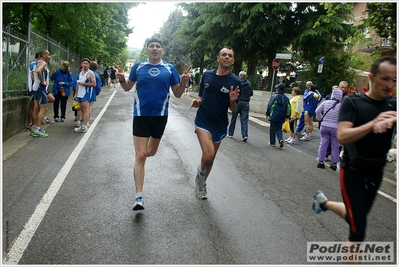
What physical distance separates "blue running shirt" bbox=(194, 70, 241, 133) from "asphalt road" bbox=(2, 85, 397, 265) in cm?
105

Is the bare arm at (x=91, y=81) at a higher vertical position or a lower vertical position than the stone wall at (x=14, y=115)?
higher

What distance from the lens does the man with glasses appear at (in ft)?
9.68

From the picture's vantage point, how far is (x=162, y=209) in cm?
460

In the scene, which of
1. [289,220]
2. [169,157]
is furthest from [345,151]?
[169,157]

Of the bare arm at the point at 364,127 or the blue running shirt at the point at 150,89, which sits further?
the blue running shirt at the point at 150,89

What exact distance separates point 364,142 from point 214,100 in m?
2.26

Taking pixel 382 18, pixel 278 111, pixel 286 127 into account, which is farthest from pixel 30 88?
pixel 382 18

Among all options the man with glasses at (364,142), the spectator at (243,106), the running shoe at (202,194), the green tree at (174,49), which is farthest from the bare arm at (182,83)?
the green tree at (174,49)

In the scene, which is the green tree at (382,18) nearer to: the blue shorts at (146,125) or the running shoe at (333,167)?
the running shoe at (333,167)

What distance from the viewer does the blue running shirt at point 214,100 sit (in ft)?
16.1

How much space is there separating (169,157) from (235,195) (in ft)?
8.14

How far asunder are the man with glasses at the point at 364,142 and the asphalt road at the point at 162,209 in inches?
30.9

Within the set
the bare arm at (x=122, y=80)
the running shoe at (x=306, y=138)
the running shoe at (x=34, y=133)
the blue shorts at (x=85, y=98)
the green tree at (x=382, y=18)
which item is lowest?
the running shoe at (x=306, y=138)

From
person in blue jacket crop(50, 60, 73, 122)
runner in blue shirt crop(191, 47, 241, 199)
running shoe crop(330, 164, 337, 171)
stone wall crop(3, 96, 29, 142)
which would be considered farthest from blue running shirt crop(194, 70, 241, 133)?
person in blue jacket crop(50, 60, 73, 122)
